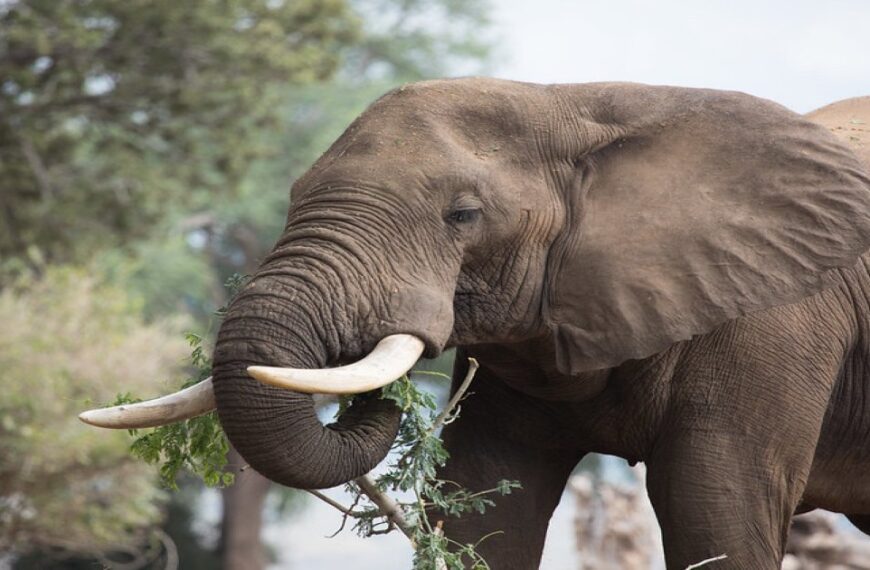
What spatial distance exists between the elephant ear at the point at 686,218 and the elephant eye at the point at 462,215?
0.40 m

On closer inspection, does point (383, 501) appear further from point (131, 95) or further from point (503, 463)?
point (131, 95)

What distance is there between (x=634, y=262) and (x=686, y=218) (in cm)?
24

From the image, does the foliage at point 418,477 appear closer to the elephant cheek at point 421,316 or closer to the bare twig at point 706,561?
the elephant cheek at point 421,316

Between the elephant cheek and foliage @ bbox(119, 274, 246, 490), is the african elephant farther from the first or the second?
foliage @ bbox(119, 274, 246, 490)

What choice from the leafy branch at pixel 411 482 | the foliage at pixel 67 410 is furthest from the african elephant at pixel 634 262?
the foliage at pixel 67 410

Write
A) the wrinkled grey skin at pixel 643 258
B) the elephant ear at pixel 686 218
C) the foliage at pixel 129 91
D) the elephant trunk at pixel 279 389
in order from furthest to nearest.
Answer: the foliage at pixel 129 91 < the elephant ear at pixel 686 218 < the wrinkled grey skin at pixel 643 258 < the elephant trunk at pixel 279 389

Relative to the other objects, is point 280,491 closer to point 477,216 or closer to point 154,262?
point 154,262

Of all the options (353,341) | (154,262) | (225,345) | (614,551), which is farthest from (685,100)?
(154,262)

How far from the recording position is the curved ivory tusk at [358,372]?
170 inches

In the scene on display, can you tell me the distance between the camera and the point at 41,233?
16.2m

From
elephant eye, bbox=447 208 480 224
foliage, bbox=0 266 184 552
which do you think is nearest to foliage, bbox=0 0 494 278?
foliage, bbox=0 266 184 552

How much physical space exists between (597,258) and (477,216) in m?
0.47

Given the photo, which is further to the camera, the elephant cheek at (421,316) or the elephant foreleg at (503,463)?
the elephant foreleg at (503,463)

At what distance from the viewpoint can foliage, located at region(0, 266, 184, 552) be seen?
16234 mm
